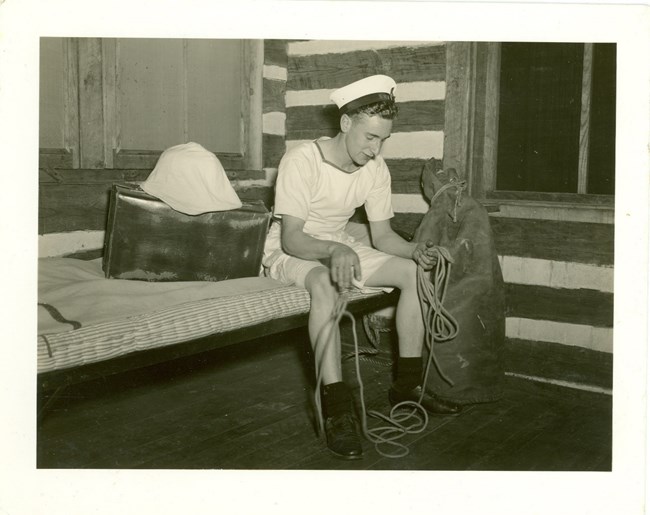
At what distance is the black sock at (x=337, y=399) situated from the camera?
9.22ft

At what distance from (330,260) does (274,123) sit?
1.96 metres

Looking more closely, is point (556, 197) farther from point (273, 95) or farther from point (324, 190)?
point (273, 95)

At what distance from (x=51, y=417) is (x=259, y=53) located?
106 inches

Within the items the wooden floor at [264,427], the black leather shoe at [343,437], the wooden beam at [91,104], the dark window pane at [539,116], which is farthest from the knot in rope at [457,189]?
the wooden beam at [91,104]

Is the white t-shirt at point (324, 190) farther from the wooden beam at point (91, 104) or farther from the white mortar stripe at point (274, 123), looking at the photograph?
the white mortar stripe at point (274, 123)

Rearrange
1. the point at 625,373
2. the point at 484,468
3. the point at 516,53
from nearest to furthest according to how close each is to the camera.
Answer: the point at 625,373
the point at 484,468
the point at 516,53

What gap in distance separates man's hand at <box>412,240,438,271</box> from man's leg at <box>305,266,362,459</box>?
0.49 m

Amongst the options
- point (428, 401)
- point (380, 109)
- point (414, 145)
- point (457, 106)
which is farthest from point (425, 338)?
point (457, 106)

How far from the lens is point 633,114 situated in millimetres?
2496

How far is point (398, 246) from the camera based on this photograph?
3.50 metres

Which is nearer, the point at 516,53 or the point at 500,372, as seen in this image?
the point at 500,372
